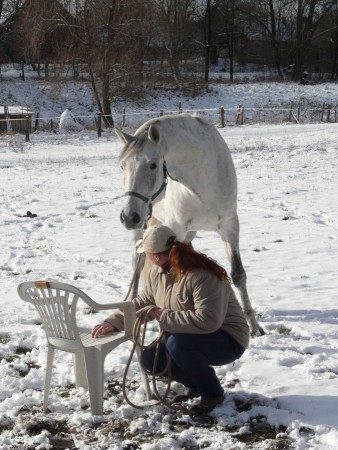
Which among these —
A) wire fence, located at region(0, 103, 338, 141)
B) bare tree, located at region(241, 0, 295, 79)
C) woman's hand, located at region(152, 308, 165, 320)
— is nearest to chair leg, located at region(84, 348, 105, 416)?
woman's hand, located at region(152, 308, 165, 320)

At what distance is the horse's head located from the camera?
14.2 ft

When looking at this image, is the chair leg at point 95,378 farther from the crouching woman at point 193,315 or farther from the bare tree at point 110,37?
the bare tree at point 110,37

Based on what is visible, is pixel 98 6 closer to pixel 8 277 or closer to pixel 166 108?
pixel 166 108

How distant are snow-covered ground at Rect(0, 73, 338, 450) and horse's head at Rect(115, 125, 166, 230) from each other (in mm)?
1070

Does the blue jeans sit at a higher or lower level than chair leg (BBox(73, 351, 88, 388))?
higher

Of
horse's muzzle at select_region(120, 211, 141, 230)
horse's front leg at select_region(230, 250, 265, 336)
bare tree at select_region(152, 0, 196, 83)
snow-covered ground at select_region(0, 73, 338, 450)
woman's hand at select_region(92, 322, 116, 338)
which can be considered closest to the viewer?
snow-covered ground at select_region(0, 73, 338, 450)

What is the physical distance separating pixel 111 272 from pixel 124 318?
3.41 meters

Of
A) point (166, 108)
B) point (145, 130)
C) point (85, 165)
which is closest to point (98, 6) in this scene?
point (166, 108)

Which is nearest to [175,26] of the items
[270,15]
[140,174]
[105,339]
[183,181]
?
[270,15]

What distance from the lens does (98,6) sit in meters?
29.1

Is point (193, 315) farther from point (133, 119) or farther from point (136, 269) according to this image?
point (133, 119)

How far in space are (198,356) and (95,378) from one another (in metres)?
0.61

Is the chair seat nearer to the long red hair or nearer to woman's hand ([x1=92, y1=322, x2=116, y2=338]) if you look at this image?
woman's hand ([x1=92, y1=322, x2=116, y2=338])

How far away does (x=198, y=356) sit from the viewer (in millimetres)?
3670
